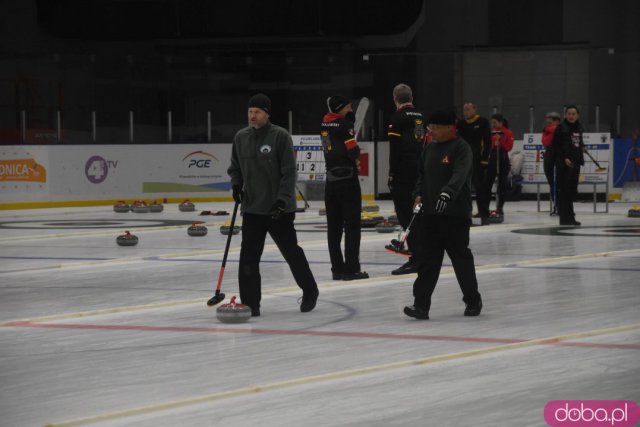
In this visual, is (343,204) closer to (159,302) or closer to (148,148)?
(159,302)

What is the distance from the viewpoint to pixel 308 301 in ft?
31.7

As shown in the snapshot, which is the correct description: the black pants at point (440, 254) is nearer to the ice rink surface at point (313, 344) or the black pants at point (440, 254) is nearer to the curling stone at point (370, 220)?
the ice rink surface at point (313, 344)

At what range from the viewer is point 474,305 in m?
9.24

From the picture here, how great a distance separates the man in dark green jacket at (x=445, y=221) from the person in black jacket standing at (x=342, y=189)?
2.25 metres

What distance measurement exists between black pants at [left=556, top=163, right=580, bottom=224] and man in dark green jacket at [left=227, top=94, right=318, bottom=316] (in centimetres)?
905

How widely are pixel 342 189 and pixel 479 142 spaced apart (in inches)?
274

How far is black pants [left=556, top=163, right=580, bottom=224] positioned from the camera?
1786 centimetres

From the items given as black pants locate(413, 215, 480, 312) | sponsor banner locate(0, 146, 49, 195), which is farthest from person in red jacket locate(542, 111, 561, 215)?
black pants locate(413, 215, 480, 312)

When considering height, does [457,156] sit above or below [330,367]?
above

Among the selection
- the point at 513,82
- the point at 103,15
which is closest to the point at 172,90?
the point at 103,15

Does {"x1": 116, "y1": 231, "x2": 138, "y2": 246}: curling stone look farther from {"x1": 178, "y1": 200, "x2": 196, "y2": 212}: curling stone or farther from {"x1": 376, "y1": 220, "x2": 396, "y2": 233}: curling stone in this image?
{"x1": 178, "y1": 200, "x2": 196, "y2": 212}: curling stone

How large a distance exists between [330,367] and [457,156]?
2.56m

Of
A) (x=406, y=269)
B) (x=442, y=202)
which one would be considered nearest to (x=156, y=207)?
(x=406, y=269)

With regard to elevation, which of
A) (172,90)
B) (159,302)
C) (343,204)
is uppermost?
(172,90)
